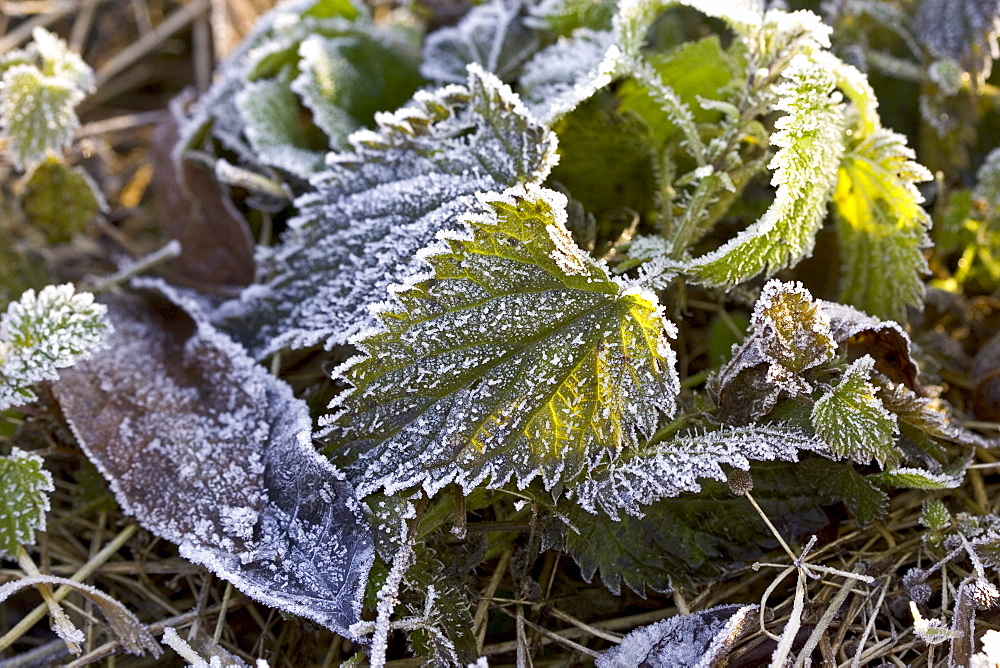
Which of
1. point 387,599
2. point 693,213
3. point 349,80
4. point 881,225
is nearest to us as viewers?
point 387,599

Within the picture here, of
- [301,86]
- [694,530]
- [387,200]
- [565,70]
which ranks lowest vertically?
[694,530]

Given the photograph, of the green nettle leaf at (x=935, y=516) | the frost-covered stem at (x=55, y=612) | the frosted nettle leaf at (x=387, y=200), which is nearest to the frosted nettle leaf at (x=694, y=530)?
the green nettle leaf at (x=935, y=516)

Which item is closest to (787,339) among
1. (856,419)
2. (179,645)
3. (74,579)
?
(856,419)

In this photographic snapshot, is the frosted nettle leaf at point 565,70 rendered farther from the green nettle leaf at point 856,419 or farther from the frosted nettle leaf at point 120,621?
the frosted nettle leaf at point 120,621

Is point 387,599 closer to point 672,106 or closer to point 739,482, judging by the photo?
point 739,482

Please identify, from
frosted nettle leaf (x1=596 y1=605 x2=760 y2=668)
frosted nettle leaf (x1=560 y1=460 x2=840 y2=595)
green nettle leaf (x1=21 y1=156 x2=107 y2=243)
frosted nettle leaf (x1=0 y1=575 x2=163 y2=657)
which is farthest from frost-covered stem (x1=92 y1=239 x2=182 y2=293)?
frosted nettle leaf (x1=596 y1=605 x2=760 y2=668)
